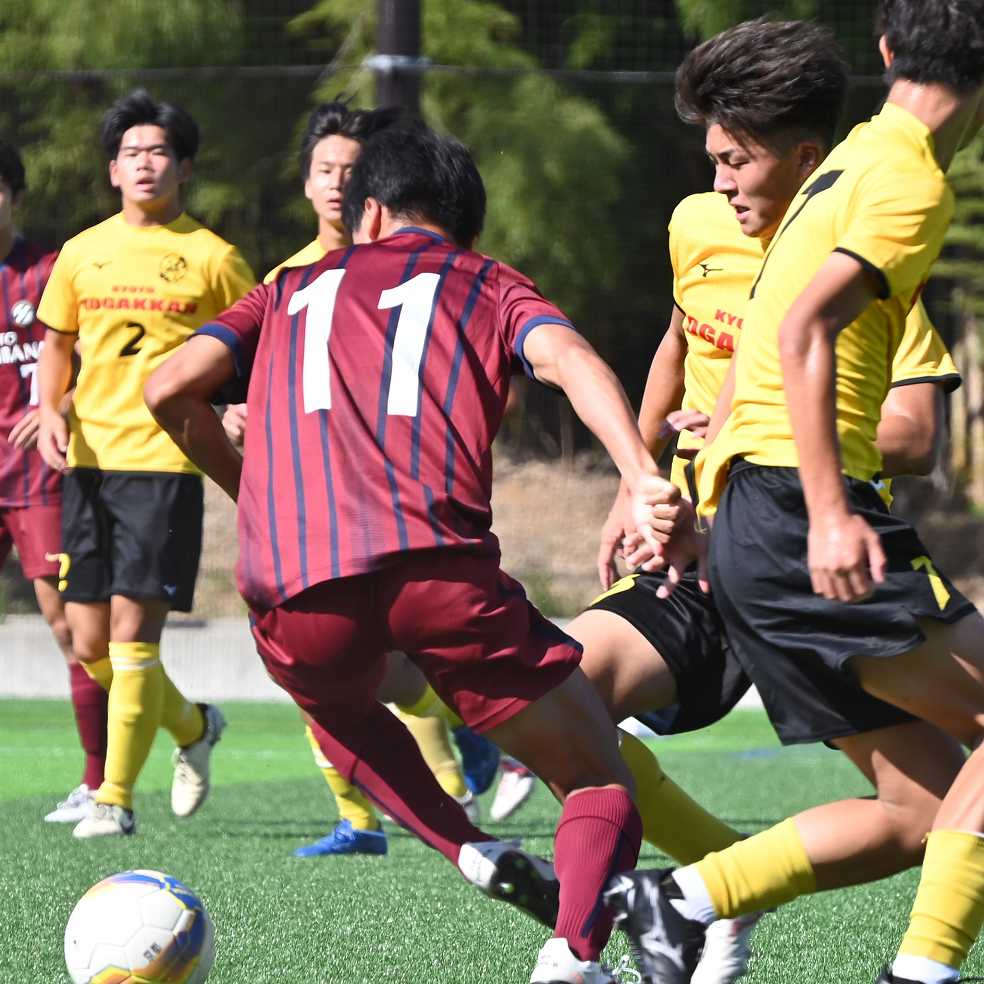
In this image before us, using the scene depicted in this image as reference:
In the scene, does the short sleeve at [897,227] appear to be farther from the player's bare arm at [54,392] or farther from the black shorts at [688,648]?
the player's bare arm at [54,392]

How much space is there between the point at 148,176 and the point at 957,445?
9.72 metres

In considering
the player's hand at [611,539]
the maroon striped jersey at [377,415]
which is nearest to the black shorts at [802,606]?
the maroon striped jersey at [377,415]

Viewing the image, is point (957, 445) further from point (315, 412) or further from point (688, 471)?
point (315, 412)

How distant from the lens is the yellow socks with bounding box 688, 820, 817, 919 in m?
2.67

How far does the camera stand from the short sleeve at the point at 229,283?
5469 mm

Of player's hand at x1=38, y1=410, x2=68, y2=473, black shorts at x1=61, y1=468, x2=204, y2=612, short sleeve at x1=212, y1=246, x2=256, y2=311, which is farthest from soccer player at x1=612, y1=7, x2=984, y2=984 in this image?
player's hand at x1=38, y1=410, x2=68, y2=473

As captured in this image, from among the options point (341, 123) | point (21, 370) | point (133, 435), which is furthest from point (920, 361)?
point (21, 370)

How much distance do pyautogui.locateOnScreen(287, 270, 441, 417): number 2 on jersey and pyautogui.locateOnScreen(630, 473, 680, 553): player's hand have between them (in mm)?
461

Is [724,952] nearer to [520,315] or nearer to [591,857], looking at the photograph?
[591,857]

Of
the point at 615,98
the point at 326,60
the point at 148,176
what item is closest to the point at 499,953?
the point at 148,176

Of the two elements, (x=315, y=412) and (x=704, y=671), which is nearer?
(x=315, y=412)

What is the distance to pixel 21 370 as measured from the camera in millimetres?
6039

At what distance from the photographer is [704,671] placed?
3.32 metres

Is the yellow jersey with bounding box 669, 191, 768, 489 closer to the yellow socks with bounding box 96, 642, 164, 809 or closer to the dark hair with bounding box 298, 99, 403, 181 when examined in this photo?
the dark hair with bounding box 298, 99, 403, 181
